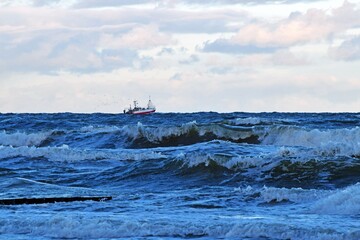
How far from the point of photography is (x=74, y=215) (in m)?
13.5

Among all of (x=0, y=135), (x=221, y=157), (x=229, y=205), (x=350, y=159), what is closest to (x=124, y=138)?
(x=0, y=135)

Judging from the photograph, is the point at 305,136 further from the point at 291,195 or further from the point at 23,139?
the point at 291,195

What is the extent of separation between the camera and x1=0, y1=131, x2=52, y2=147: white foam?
3894cm

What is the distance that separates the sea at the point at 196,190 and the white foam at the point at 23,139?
4.50 metres

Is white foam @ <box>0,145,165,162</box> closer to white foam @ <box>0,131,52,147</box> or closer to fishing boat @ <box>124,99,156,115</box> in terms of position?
white foam @ <box>0,131,52,147</box>

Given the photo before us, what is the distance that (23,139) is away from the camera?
3972cm

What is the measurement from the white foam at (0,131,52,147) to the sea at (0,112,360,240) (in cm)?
450

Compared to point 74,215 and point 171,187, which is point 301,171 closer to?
point 171,187

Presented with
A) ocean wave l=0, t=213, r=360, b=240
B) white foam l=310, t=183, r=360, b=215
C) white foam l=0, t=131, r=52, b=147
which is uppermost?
white foam l=0, t=131, r=52, b=147

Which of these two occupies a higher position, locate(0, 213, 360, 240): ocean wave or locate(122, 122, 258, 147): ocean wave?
locate(122, 122, 258, 147): ocean wave

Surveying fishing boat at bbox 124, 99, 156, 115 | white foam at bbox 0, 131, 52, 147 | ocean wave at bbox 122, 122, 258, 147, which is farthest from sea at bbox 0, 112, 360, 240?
fishing boat at bbox 124, 99, 156, 115

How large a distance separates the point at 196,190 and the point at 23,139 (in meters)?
23.1

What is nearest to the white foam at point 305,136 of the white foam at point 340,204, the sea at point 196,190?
the sea at point 196,190

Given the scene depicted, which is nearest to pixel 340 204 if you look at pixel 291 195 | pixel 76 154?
pixel 291 195
